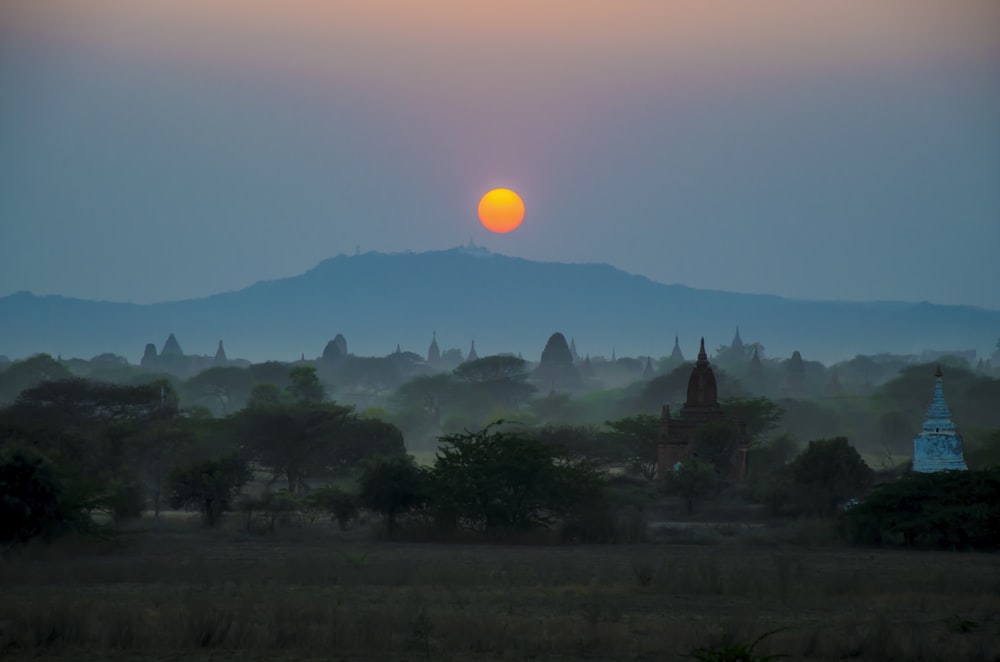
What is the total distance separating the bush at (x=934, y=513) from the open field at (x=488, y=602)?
1.46 m

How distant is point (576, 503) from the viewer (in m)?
36.5

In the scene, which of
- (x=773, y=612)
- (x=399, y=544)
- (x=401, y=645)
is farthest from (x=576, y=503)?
(x=401, y=645)

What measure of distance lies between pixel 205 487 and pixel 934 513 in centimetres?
1841

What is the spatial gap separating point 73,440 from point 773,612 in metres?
29.5

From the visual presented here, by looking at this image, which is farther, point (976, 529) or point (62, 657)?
point (976, 529)

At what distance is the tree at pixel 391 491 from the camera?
1441 inches

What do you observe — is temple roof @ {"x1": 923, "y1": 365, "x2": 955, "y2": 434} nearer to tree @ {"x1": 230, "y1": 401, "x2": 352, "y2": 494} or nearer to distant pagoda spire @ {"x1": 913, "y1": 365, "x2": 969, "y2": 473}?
distant pagoda spire @ {"x1": 913, "y1": 365, "x2": 969, "y2": 473}

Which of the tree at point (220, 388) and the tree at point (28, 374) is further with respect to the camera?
the tree at point (28, 374)

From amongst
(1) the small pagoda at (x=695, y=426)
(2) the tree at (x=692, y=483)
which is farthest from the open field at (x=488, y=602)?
(1) the small pagoda at (x=695, y=426)

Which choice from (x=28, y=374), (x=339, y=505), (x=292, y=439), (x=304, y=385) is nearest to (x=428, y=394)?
(x=28, y=374)

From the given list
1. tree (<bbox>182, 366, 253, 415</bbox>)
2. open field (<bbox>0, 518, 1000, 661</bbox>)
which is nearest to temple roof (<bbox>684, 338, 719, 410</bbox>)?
open field (<bbox>0, 518, 1000, 661</bbox>)

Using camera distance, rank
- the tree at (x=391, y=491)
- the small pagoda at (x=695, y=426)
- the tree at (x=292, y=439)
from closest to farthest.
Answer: the tree at (x=391, y=491) → the small pagoda at (x=695, y=426) → the tree at (x=292, y=439)

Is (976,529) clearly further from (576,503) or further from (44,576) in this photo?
(44,576)

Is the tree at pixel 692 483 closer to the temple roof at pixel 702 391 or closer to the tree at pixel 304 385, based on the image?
the temple roof at pixel 702 391
